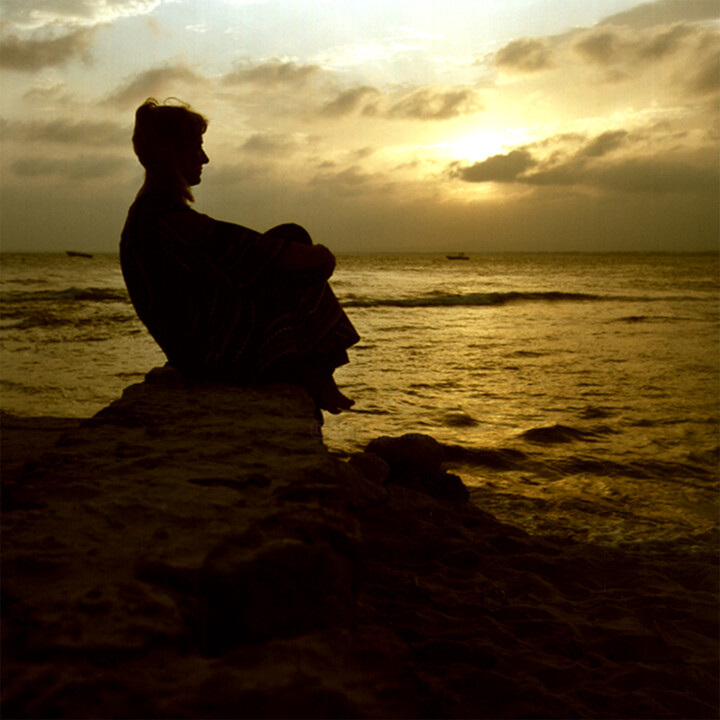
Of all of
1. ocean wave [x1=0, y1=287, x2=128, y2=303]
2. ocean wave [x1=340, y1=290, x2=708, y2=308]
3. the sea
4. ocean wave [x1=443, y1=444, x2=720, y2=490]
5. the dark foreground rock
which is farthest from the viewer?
ocean wave [x1=340, y1=290, x2=708, y2=308]

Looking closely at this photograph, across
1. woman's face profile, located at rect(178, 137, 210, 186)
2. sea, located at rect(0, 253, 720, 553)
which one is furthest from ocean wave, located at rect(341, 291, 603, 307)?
woman's face profile, located at rect(178, 137, 210, 186)

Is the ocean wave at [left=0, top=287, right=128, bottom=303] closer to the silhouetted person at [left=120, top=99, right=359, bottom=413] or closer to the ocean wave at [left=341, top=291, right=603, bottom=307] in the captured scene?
the ocean wave at [left=341, top=291, right=603, bottom=307]

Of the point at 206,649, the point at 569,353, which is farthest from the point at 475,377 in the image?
the point at 206,649

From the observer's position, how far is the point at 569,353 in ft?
39.0

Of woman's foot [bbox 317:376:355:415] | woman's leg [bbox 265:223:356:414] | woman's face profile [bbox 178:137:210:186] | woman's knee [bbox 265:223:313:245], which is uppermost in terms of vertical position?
woman's face profile [bbox 178:137:210:186]

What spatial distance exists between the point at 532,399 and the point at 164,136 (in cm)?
606

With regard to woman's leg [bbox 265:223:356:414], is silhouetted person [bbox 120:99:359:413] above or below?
above

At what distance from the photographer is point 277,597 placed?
1202mm

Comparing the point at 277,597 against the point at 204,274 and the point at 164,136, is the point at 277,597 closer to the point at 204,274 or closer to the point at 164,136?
the point at 204,274

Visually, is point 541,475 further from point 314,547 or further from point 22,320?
point 22,320

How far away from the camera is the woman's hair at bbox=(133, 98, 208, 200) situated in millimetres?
3016

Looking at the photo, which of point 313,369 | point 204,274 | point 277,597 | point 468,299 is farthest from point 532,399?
point 468,299

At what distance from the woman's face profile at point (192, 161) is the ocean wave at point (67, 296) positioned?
20660 millimetres

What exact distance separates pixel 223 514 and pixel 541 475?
14.7 ft
